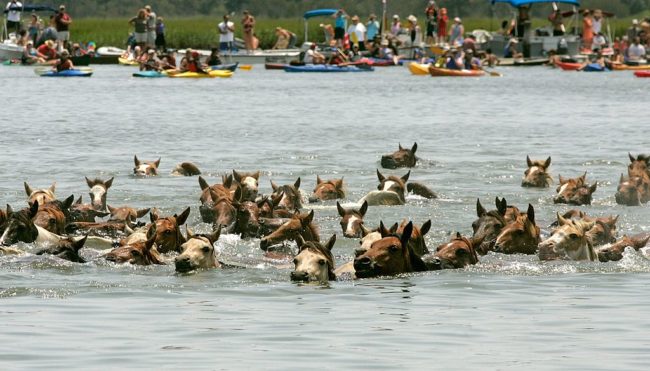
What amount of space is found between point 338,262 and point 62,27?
59.5 meters

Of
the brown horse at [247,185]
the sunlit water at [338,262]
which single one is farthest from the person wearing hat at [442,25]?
the brown horse at [247,185]

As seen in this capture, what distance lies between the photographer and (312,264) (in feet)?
50.2

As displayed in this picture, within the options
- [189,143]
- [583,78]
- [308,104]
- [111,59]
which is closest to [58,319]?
[189,143]

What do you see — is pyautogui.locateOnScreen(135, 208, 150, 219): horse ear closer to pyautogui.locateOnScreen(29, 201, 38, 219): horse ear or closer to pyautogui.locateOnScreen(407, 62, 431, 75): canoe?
pyautogui.locateOnScreen(29, 201, 38, 219): horse ear

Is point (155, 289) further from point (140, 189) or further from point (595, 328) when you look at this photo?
point (140, 189)

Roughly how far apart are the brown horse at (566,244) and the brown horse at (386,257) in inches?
77.8

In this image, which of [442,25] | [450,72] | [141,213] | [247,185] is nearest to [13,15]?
[442,25]

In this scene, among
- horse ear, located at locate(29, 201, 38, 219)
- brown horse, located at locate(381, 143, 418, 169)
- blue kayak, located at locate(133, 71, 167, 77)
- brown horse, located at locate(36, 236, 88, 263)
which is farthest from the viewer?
blue kayak, located at locate(133, 71, 167, 77)

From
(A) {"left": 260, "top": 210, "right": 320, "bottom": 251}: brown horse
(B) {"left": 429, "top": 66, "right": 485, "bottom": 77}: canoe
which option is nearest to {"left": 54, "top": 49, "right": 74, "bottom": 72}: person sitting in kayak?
(B) {"left": 429, "top": 66, "right": 485, "bottom": 77}: canoe

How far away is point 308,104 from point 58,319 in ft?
127

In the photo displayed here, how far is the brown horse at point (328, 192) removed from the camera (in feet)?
77.8

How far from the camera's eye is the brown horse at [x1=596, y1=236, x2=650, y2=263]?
17.7 metres

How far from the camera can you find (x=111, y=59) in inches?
3287

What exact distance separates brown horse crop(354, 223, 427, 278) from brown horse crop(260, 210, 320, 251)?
1.96m
